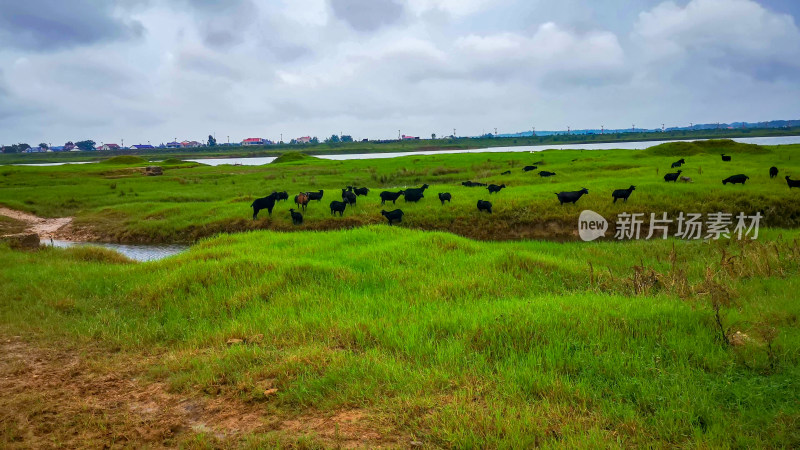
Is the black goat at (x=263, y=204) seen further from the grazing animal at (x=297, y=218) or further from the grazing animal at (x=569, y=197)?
the grazing animal at (x=569, y=197)

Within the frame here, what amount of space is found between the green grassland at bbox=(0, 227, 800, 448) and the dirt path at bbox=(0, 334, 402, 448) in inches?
3.7

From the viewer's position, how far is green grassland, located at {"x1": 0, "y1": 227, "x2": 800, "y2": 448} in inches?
175

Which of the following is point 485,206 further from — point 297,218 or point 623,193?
point 297,218

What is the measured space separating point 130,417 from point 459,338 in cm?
412

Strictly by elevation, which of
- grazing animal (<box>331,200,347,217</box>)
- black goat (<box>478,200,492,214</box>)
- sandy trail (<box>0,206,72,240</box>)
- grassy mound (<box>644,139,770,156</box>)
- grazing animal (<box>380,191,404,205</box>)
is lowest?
sandy trail (<box>0,206,72,240</box>)

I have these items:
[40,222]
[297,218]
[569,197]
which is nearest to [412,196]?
[297,218]

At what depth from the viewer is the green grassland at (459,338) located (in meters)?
4.45

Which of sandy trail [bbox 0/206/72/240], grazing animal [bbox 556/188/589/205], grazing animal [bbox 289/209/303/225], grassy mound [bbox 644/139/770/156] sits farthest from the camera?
grassy mound [bbox 644/139/770/156]

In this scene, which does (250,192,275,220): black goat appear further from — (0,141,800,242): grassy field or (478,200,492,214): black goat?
(478,200,492,214): black goat

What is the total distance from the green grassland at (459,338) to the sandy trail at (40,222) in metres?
15.0

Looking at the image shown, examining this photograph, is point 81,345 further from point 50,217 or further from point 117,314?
point 50,217

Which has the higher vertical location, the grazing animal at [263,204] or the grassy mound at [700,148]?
the grassy mound at [700,148]

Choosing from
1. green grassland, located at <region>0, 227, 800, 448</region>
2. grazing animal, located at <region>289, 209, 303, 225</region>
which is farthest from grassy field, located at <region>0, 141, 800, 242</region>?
green grassland, located at <region>0, 227, 800, 448</region>

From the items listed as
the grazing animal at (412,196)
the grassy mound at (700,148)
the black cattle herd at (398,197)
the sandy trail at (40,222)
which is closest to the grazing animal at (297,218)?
the black cattle herd at (398,197)
